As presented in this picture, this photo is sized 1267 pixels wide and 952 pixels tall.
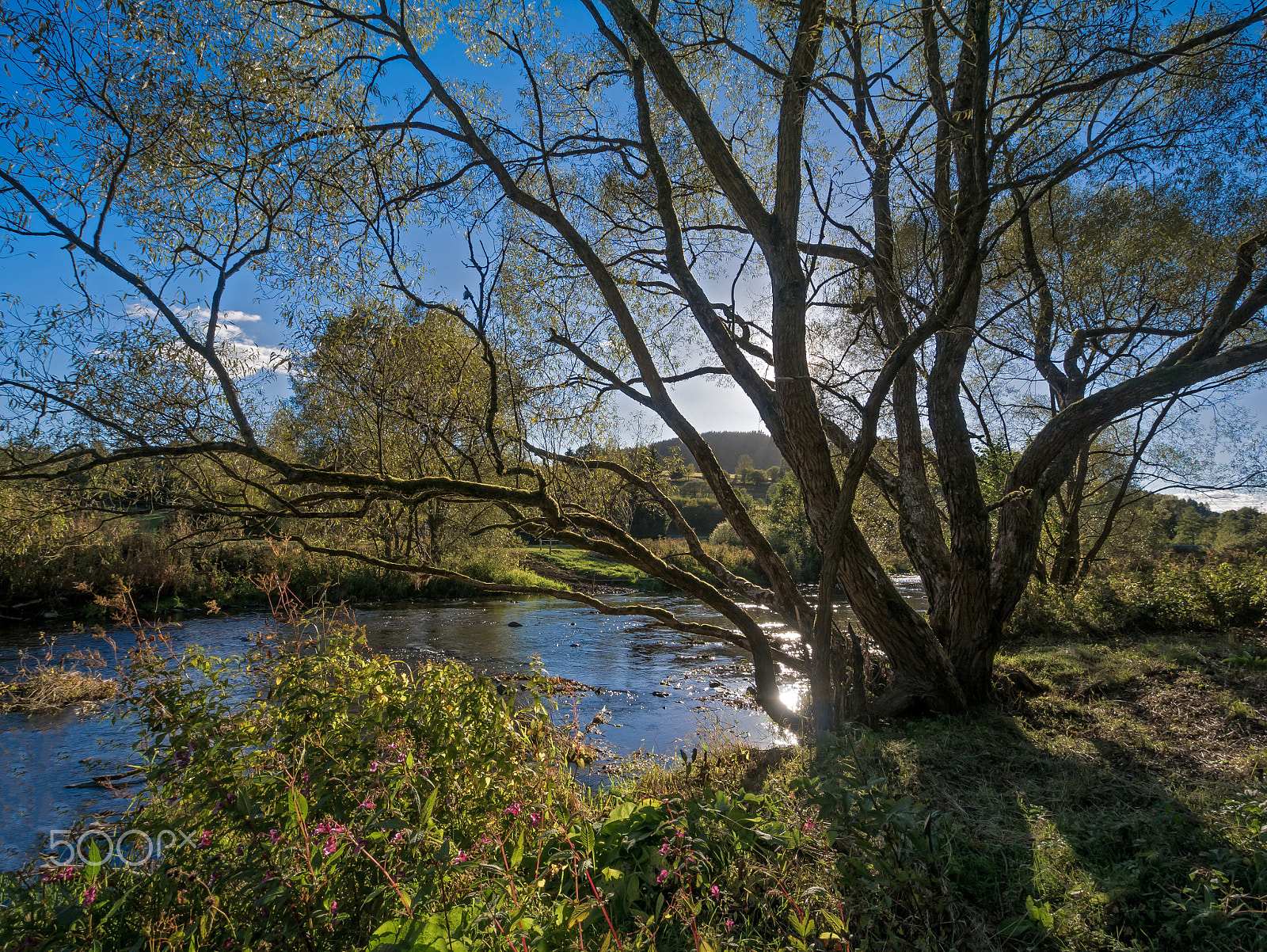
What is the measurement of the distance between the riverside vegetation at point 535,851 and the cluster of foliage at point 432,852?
1 centimetres

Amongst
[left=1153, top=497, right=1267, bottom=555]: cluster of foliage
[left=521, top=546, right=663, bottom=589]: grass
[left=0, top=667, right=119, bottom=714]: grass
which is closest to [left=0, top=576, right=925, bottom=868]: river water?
[left=0, top=667, right=119, bottom=714]: grass

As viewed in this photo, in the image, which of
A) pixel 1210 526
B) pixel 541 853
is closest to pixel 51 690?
pixel 541 853

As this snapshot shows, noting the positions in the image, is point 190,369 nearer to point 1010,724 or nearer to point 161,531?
point 1010,724

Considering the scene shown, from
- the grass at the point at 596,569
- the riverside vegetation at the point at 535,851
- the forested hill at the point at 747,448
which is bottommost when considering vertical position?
the grass at the point at 596,569

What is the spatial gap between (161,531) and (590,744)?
41.4 feet

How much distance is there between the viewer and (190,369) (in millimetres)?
4840

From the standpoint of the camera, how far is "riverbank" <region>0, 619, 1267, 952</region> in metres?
1.70

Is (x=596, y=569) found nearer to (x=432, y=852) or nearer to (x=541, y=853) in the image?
(x=541, y=853)

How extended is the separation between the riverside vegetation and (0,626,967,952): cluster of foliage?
0.01 m

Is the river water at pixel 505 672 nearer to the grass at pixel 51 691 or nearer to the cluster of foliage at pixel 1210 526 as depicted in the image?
the grass at pixel 51 691

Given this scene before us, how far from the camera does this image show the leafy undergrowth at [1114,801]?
82.7 inches

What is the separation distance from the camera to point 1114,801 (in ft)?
10.7

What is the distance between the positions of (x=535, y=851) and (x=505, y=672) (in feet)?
21.1

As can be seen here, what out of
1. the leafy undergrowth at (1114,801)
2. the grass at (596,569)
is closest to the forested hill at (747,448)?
the grass at (596,569)
